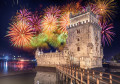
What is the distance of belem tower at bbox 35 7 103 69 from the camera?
2886 centimetres

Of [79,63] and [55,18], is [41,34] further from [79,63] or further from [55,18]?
[79,63]

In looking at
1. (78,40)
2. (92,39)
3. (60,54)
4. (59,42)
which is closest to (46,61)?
(60,54)

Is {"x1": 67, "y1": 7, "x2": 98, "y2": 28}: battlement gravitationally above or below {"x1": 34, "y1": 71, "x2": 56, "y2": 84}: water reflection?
above

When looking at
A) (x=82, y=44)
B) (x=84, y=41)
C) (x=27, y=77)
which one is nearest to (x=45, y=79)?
(x=27, y=77)

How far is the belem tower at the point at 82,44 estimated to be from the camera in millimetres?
28859

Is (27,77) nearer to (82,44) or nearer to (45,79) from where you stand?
(45,79)

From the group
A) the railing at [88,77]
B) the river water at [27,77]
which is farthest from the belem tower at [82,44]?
the railing at [88,77]

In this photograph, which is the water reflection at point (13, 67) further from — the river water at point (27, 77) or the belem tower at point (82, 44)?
the belem tower at point (82, 44)

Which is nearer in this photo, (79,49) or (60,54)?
(79,49)

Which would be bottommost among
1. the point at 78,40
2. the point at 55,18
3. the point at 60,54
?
the point at 60,54

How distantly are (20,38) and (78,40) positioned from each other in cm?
2171

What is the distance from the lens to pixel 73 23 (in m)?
35.0

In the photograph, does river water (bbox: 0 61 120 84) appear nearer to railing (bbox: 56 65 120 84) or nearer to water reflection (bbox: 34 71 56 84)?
water reflection (bbox: 34 71 56 84)

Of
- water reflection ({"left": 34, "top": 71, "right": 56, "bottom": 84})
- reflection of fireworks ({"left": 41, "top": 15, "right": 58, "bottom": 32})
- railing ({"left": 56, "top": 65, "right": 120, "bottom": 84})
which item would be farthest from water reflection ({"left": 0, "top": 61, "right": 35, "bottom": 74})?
railing ({"left": 56, "top": 65, "right": 120, "bottom": 84})
